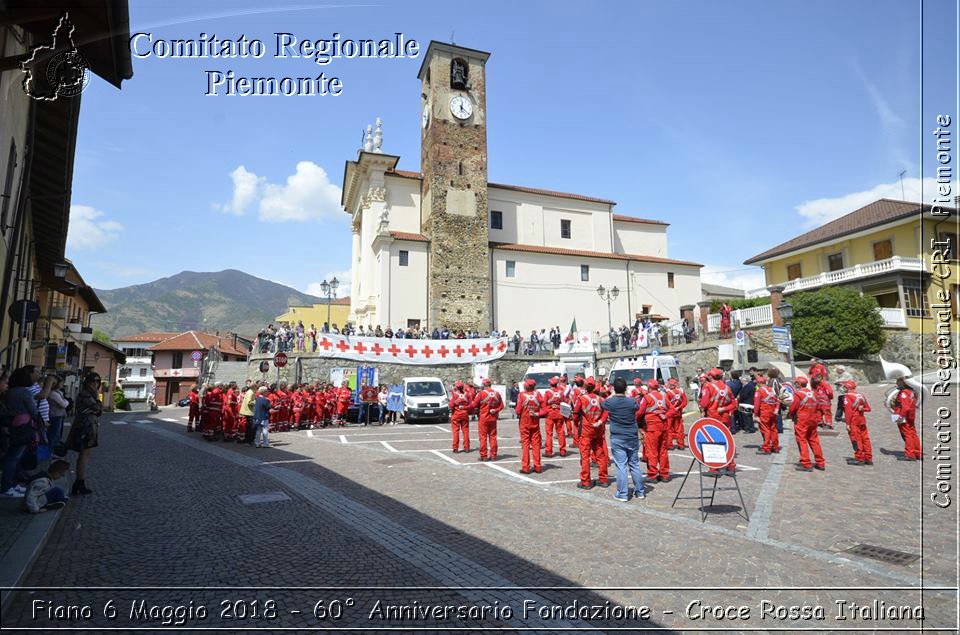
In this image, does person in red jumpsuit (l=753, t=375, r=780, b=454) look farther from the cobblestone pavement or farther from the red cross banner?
the red cross banner

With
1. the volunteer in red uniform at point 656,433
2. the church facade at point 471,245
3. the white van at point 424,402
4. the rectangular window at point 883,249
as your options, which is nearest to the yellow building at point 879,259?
the rectangular window at point 883,249

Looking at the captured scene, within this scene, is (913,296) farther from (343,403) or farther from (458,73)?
(458,73)

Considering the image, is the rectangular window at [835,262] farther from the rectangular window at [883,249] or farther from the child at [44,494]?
the child at [44,494]

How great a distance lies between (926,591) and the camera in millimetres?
4625

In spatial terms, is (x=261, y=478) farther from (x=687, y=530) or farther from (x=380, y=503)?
(x=687, y=530)

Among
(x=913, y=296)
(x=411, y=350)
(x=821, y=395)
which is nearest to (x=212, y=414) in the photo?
(x=411, y=350)

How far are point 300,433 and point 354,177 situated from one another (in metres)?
28.1

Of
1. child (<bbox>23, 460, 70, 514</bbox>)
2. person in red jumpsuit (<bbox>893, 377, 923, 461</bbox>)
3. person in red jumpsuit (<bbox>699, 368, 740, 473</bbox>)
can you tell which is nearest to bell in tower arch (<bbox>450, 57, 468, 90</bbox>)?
person in red jumpsuit (<bbox>699, 368, 740, 473</bbox>)

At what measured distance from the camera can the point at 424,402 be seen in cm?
2331

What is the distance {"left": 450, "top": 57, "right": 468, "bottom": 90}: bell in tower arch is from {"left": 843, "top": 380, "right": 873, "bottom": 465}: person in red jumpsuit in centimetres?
3693

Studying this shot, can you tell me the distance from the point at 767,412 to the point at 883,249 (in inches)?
1228

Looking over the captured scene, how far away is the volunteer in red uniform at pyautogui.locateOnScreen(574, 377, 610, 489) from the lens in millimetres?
9141

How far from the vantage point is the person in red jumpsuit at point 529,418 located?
10.5 meters

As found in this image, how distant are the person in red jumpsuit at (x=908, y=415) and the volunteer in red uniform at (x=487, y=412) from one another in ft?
25.4
